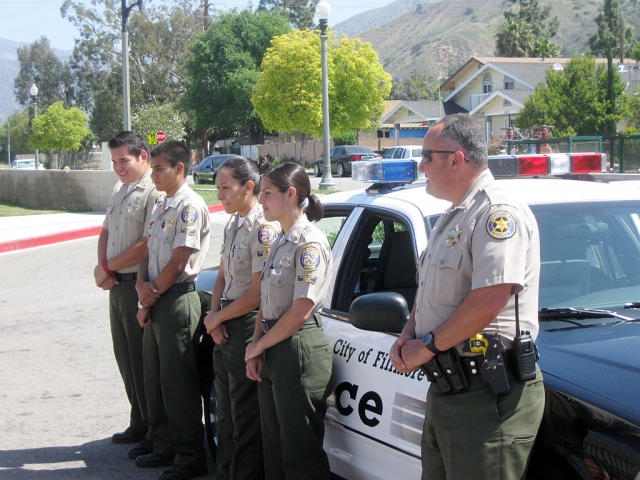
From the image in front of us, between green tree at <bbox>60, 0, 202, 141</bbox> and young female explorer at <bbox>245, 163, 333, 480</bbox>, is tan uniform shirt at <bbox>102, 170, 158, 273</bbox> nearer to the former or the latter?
young female explorer at <bbox>245, 163, 333, 480</bbox>

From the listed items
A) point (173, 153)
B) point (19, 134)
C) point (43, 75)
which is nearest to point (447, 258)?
point (173, 153)

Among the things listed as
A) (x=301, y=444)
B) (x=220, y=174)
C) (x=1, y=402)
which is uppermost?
(x=220, y=174)

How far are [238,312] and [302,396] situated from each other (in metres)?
0.63

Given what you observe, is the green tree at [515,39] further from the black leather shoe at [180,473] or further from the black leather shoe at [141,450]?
the black leather shoe at [180,473]

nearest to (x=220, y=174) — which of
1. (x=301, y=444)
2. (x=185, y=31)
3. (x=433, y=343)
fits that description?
(x=301, y=444)

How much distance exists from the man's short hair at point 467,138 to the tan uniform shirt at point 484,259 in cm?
6

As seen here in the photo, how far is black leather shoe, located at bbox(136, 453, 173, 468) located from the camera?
15.8 feet

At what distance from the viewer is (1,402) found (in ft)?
20.3

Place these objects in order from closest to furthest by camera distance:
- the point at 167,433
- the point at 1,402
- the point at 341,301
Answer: the point at 341,301
the point at 167,433
the point at 1,402

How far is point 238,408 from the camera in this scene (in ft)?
13.5

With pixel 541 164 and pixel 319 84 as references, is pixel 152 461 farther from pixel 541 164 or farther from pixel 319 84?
pixel 319 84

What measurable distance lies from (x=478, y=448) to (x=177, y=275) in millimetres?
2459

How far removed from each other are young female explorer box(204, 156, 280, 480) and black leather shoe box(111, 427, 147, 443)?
115 cm

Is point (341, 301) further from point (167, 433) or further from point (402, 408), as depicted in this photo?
point (167, 433)
